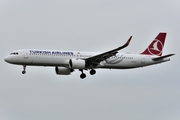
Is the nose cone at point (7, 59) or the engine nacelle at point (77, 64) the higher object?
the nose cone at point (7, 59)

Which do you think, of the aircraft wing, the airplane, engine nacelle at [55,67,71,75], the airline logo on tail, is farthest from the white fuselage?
the airline logo on tail

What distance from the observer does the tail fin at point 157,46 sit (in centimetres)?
8419

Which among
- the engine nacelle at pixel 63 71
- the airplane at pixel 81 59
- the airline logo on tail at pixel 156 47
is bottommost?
the engine nacelle at pixel 63 71

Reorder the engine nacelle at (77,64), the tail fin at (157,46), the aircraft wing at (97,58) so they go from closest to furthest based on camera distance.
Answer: the aircraft wing at (97,58) < the engine nacelle at (77,64) < the tail fin at (157,46)

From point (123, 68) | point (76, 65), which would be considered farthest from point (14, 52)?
point (123, 68)

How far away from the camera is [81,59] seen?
252ft

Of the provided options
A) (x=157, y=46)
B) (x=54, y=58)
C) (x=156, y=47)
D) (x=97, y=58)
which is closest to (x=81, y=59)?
(x=97, y=58)

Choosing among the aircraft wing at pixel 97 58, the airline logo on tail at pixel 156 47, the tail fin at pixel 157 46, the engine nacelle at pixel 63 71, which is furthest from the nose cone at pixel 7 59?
the airline logo on tail at pixel 156 47

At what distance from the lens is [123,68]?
264 ft

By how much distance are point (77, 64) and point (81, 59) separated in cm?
174

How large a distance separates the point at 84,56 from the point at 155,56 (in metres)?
12.2

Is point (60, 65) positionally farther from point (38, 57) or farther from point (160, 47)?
point (160, 47)

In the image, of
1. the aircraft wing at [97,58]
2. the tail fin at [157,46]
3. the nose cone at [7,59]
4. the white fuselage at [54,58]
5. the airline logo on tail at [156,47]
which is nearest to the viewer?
the white fuselage at [54,58]

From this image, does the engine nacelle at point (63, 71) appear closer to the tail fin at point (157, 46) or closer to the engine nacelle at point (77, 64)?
the engine nacelle at point (77, 64)
